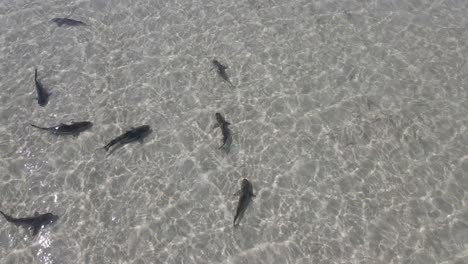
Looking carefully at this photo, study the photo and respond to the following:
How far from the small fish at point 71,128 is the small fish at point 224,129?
377 cm

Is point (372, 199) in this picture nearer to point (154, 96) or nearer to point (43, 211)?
point (154, 96)

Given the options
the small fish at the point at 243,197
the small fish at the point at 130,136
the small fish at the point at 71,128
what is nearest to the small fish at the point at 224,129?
the small fish at the point at 243,197

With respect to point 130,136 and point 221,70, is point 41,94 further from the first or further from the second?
point 221,70

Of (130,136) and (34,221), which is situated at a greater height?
(130,136)

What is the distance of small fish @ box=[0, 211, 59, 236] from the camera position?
11617mm

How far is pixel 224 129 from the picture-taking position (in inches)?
520

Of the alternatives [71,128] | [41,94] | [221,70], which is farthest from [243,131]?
[41,94]

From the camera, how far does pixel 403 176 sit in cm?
1236

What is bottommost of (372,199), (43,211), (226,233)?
(43,211)

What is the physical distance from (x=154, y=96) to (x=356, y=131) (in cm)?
622

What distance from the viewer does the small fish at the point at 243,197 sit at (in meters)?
11.6

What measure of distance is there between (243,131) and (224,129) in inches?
22.6

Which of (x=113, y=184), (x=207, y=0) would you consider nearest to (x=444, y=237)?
(x=113, y=184)

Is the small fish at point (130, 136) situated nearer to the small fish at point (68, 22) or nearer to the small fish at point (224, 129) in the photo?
the small fish at point (224, 129)
